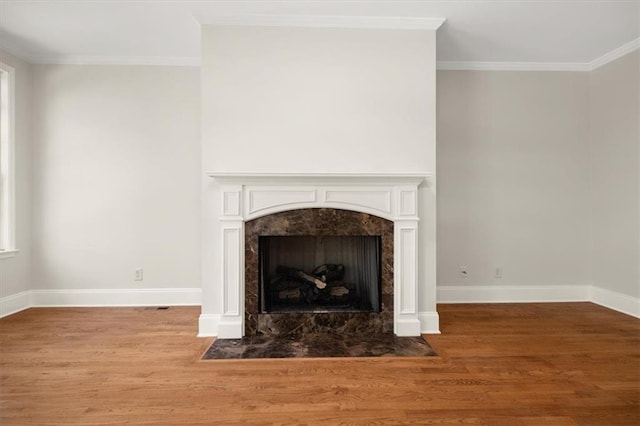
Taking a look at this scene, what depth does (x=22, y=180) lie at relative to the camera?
363 cm

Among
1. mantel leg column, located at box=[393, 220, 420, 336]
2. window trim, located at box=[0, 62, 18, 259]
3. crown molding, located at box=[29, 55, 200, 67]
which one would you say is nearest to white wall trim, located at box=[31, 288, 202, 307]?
window trim, located at box=[0, 62, 18, 259]

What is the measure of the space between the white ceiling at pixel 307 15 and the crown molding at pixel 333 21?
0.14 feet

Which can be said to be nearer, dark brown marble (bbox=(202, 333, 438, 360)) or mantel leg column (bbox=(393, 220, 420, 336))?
dark brown marble (bbox=(202, 333, 438, 360))

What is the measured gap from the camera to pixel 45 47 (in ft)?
11.5

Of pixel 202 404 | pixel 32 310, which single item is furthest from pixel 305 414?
pixel 32 310

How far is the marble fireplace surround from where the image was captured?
9.25 ft

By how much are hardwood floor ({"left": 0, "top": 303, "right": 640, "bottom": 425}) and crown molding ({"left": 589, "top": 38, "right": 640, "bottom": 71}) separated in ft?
9.14

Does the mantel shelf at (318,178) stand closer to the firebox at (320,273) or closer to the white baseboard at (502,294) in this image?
the firebox at (320,273)

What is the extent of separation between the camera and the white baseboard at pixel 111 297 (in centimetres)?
370

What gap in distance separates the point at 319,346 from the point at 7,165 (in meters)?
3.75

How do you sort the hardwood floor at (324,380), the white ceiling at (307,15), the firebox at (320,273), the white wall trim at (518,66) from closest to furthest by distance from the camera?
1. the hardwood floor at (324,380)
2. the white ceiling at (307,15)
3. the firebox at (320,273)
4. the white wall trim at (518,66)

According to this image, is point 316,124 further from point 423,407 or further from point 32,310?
point 32,310

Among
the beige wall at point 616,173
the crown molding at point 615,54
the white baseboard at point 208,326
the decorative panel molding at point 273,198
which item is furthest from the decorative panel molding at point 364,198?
the crown molding at point 615,54

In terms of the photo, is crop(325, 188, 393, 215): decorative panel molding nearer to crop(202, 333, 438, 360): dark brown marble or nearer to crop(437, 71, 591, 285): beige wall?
crop(202, 333, 438, 360): dark brown marble
